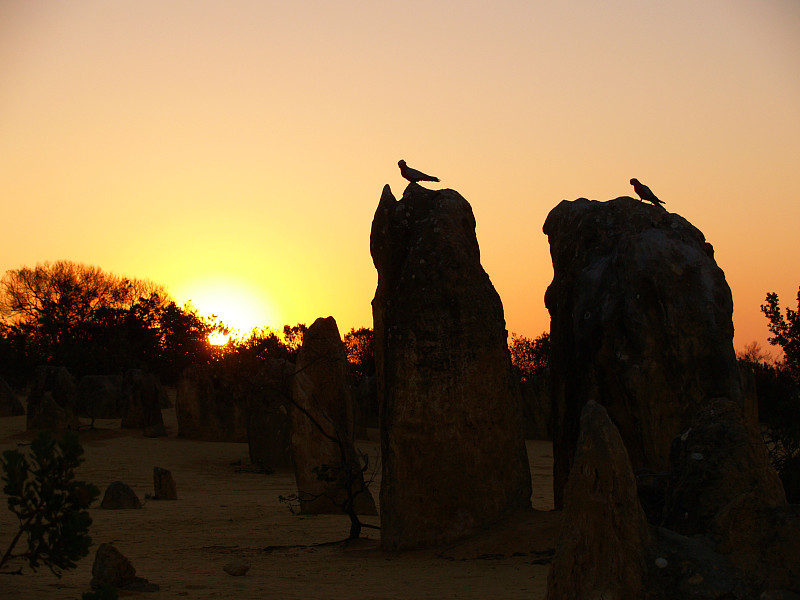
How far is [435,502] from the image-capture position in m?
8.17

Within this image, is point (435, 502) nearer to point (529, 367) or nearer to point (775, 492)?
point (775, 492)

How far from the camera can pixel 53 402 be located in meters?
21.0

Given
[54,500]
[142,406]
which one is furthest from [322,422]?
[142,406]

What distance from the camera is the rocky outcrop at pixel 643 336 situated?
829cm

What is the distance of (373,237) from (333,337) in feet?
13.1

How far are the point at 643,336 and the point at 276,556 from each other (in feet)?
13.5

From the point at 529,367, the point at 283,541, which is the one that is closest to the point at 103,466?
the point at 283,541

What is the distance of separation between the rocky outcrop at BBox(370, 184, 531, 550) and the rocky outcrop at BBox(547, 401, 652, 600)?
3.43m

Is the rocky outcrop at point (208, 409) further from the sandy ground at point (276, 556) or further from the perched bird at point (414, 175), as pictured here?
the perched bird at point (414, 175)

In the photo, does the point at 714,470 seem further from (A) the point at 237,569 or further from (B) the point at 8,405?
(B) the point at 8,405

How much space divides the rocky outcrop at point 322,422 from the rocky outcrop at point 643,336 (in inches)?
141

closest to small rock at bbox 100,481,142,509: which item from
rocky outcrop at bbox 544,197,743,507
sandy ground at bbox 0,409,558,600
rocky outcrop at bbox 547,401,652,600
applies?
sandy ground at bbox 0,409,558,600

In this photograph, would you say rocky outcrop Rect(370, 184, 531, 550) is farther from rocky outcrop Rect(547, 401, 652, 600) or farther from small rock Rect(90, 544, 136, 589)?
rocky outcrop Rect(547, 401, 652, 600)

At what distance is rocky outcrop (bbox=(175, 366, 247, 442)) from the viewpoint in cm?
2222
